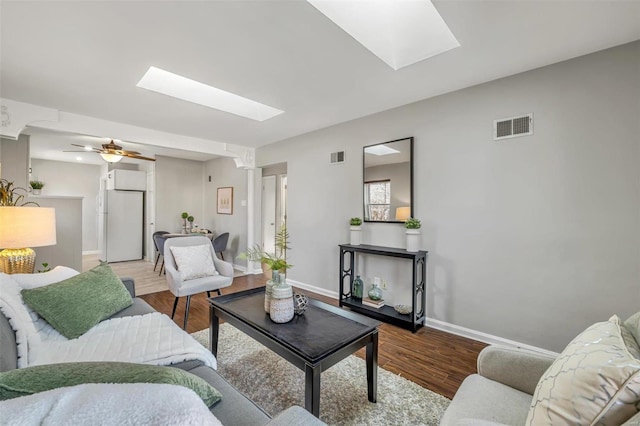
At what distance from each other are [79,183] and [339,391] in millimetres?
8363

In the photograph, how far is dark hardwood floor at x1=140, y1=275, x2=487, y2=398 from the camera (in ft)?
6.56

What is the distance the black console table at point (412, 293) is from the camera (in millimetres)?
2744

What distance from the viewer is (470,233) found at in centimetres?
264

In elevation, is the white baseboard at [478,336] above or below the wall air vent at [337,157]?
below

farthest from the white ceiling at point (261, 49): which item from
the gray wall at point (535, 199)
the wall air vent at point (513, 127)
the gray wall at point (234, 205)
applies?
the gray wall at point (234, 205)

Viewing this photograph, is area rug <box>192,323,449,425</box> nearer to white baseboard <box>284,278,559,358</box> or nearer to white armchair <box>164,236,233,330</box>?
white armchair <box>164,236,233,330</box>

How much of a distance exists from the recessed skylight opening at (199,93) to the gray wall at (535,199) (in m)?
1.56

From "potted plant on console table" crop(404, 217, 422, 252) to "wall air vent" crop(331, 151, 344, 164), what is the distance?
1.36m

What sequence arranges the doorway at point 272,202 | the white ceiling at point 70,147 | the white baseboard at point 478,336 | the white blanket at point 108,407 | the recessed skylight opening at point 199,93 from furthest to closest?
the doorway at point 272,202 → the white ceiling at point 70,147 → the recessed skylight opening at point 199,93 → the white baseboard at point 478,336 → the white blanket at point 108,407

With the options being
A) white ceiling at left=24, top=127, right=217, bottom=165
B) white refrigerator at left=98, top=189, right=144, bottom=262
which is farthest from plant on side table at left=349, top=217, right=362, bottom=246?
white refrigerator at left=98, top=189, right=144, bottom=262

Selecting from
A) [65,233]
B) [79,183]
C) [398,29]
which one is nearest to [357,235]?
[398,29]

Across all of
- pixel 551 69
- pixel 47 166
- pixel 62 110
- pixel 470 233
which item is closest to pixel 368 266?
pixel 470 233

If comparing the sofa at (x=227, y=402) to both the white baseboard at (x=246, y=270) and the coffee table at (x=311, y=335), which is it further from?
the white baseboard at (x=246, y=270)

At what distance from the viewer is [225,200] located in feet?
20.0
